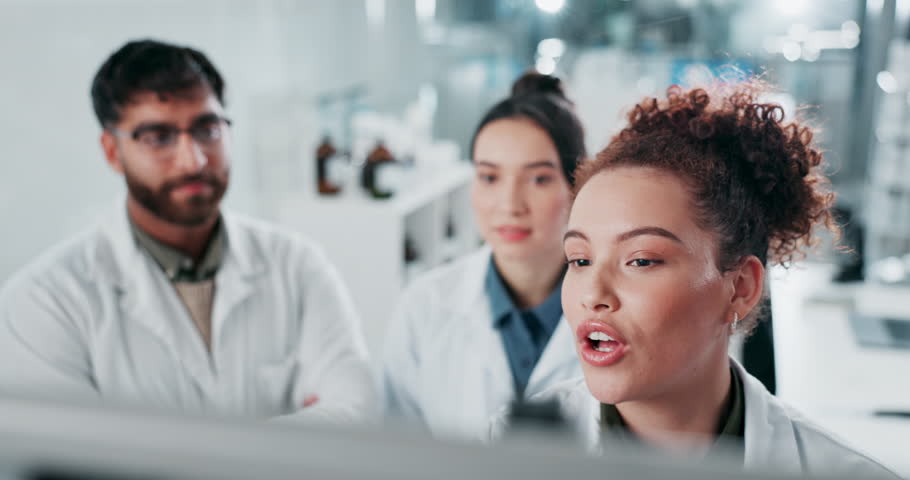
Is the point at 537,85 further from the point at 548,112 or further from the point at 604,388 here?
the point at 604,388

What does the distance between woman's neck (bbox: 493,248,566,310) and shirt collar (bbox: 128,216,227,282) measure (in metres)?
0.35

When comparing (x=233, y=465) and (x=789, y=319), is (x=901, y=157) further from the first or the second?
(x=233, y=465)

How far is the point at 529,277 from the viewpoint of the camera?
0.88 m

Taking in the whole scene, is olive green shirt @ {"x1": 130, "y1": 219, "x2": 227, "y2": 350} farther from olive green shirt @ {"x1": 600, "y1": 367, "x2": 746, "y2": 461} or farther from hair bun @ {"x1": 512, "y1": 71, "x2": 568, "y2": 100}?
olive green shirt @ {"x1": 600, "y1": 367, "x2": 746, "y2": 461}

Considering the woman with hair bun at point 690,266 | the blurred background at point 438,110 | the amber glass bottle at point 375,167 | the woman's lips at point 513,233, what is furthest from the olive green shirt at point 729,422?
the amber glass bottle at point 375,167

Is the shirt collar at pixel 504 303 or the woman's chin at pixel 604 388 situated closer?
the woman's chin at pixel 604 388

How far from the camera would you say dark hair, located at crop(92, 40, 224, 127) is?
0.82 metres

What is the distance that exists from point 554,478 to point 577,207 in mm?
399

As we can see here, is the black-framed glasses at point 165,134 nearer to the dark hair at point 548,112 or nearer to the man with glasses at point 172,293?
the man with glasses at point 172,293

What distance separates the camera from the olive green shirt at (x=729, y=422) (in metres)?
0.51

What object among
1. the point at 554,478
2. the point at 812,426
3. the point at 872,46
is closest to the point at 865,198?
the point at 872,46

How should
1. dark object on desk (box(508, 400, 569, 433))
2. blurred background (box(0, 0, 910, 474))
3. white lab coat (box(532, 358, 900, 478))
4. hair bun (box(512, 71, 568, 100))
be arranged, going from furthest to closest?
1. blurred background (box(0, 0, 910, 474))
2. hair bun (box(512, 71, 568, 100))
3. white lab coat (box(532, 358, 900, 478))
4. dark object on desk (box(508, 400, 569, 433))

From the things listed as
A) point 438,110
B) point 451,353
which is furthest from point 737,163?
point 438,110

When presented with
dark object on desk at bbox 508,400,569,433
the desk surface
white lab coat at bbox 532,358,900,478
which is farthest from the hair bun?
dark object on desk at bbox 508,400,569,433
